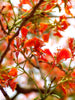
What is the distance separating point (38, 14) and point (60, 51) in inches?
6.2

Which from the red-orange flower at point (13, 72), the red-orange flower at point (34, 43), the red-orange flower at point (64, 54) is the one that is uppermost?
the red-orange flower at point (34, 43)

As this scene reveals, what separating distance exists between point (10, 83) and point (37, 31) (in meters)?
0.27

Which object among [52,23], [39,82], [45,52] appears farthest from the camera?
[39,82]

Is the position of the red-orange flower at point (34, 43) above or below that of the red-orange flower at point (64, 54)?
above

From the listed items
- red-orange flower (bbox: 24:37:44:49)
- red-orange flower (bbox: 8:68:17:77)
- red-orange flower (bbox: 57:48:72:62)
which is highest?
red-orange flower (bbox: 24:37:44:49)

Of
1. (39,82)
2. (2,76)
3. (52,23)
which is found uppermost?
(52,23)

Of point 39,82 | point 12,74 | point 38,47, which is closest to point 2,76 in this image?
point 12,74

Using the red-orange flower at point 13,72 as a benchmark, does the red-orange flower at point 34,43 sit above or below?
above

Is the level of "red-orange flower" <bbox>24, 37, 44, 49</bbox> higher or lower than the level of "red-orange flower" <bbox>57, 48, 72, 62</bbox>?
higher

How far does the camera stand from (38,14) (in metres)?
0.87

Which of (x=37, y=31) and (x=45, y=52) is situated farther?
(x=37, y=31)

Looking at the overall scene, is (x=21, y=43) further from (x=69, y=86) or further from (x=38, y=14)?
(x=69, y=86)

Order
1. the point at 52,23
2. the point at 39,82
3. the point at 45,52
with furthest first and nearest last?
1. the point at 39,82
2. the point at 52,23
3. the point at 45,52

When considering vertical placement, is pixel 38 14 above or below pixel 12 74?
above
